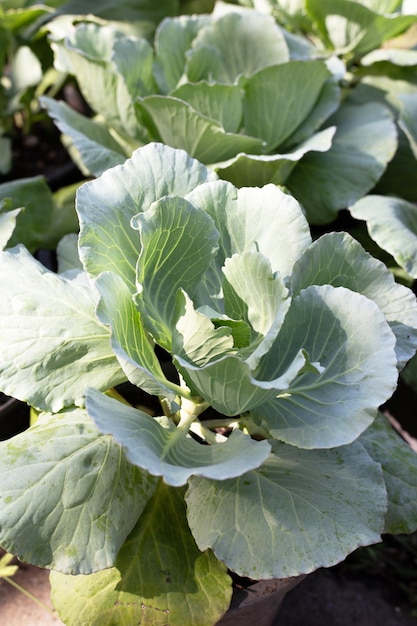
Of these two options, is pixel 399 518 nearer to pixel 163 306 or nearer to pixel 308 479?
pixel 308 479

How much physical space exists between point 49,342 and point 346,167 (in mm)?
854

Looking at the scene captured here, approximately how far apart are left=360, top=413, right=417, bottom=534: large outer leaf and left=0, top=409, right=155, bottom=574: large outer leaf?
0.38 metres

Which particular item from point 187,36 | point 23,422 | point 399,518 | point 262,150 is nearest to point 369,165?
point 262,150

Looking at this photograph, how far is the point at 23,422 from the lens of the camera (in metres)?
1.33

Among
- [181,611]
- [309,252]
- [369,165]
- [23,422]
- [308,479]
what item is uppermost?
[309,252]

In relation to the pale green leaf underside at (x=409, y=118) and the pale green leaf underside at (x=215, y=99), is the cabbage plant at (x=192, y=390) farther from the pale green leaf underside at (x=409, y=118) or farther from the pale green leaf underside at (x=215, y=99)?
the pale green leaf underside at (x=409, y=118)

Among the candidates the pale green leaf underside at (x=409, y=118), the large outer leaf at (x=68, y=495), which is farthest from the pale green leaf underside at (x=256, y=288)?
the pale green leaf underside at (x=409, y=118)

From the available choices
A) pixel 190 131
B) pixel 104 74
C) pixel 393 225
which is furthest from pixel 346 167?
pixel 104 74

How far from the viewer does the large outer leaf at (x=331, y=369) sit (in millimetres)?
824

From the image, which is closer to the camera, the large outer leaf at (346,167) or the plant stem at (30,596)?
the plant stem at (30,596)

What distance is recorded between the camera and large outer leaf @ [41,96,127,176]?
50.6 inches

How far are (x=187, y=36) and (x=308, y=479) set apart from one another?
1.12 metres

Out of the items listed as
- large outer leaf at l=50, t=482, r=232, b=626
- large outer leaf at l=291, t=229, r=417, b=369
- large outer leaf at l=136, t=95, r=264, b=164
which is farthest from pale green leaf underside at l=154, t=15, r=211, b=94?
large outer leaf at l=50, t=482, r=232, b=626

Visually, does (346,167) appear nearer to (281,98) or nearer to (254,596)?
(281,98)
